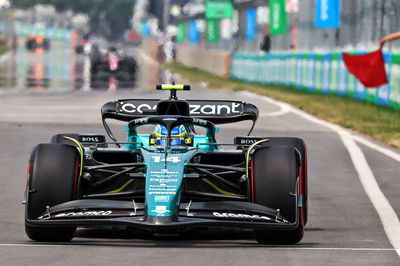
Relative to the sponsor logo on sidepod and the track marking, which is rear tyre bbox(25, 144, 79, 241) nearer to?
the sponsor logo on sidepod

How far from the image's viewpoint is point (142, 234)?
11.4m

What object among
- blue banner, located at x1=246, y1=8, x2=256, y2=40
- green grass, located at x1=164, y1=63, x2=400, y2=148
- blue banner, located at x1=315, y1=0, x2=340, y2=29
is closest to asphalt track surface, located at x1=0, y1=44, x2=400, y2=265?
green grass, located at x1=164, y1=63, x2=400, y2=148

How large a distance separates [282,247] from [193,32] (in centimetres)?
11937

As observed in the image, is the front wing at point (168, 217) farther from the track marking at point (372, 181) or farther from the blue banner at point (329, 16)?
the blue banner at point (329, 16)

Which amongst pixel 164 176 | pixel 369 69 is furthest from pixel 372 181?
pixel 369 69

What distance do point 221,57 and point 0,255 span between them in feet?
173

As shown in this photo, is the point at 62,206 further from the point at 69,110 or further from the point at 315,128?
the point at 69,110

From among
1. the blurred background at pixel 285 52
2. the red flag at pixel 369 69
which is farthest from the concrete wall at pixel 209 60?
the red flag at pixel 369 69

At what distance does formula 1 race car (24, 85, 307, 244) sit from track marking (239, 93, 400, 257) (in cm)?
83

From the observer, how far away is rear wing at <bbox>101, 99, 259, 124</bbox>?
42.9 ft

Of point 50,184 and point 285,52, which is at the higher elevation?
point 50,184

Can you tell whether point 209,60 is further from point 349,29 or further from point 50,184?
point 50,184

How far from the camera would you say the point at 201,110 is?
13.4m

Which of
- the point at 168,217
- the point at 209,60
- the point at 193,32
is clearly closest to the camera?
the point at 168,217
